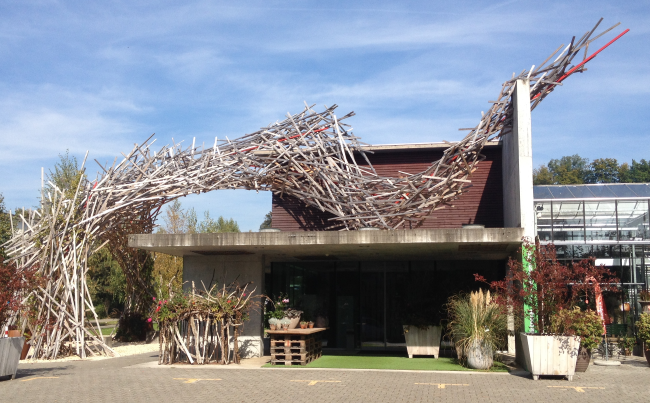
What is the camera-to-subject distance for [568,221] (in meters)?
17.4

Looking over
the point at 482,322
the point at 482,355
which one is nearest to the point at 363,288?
the point at 482,322

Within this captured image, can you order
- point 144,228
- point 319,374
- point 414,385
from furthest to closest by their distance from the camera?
1. point 144,228
2. point 319,374
3. point 414,385

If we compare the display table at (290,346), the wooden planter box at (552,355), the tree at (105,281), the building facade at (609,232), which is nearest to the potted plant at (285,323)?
the display table at (290,346)

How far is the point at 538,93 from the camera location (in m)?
15.1

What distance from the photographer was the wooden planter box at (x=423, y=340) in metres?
14.4

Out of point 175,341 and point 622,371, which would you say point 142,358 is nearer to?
point 175,341

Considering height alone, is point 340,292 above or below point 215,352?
above

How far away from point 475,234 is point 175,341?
707cm

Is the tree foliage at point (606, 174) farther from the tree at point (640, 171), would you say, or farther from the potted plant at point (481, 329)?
the potted plant at point (481, 329)

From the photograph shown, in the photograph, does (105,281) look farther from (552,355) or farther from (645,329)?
(645,329)

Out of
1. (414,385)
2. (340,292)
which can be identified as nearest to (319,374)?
(414,385)

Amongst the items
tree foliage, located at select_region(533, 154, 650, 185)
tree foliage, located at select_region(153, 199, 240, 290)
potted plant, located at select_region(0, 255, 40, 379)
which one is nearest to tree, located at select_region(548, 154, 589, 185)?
tree foliage, located at select_region(533, 154, 650, 185)

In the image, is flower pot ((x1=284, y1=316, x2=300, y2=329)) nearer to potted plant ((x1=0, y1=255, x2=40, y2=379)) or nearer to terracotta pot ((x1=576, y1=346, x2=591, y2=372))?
potted plant ((x1=0, y1=255, x2=40, y2=379))

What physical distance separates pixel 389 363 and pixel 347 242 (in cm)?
Result: 316
